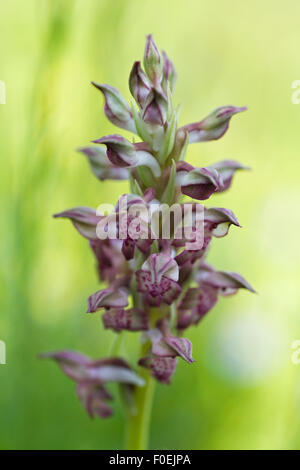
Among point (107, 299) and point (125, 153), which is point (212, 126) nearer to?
point (125, 153)

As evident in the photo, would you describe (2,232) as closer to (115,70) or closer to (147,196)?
(115,70)

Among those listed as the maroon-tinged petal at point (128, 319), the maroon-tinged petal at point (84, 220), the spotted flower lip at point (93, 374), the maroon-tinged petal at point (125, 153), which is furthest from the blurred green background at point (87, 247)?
the maroon-tinged petal at point (125, 153)

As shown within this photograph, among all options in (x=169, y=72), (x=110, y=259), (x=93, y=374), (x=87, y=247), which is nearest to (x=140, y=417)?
(x=93, y=374)

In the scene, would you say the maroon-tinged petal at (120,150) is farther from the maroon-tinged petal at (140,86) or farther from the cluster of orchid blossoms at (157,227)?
the maroon-tinged petal at (140,86)

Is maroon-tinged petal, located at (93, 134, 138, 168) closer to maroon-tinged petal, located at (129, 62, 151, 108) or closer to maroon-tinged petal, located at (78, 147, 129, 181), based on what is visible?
maroon-tinged petal, located at (129, 62, 151, 108)

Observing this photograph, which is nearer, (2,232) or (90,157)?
(90,157)

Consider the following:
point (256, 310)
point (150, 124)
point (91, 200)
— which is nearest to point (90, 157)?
point (150, 124)

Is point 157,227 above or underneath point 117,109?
underneath
